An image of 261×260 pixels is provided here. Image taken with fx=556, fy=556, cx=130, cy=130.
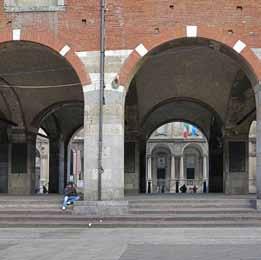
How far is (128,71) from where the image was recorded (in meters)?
19.8

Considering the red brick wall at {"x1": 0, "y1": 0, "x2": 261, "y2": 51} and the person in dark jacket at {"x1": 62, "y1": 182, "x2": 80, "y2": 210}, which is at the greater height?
the red brick wall at {"x1": 0, "y1": 0, "x2": 261, "y2": 51}

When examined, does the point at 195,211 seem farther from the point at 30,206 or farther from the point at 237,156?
the point at 237,156

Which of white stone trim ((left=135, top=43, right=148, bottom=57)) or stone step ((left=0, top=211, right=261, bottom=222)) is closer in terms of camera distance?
stone step ((left=0, top=211, right=261, bottom=222))

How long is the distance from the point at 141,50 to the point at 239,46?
344 centimetres

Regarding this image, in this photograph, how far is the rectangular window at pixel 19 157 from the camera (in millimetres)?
30656

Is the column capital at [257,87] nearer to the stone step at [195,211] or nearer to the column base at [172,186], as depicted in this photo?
the stone step at [195,211]

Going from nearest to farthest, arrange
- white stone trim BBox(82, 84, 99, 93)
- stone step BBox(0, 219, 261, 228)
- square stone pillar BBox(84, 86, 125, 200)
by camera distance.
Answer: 1. stone step BBox(0, 219, 261, 228)
2. square stone pillar BBox(84, 86, 125, 200)
3. white stone trim BBox(82, 84, 99, 93)

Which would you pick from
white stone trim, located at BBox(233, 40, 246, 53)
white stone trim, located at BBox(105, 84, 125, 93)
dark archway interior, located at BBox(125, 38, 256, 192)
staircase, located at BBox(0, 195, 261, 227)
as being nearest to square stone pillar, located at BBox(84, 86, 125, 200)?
white stone trim, located at BBox(105, 84, 125, 93)

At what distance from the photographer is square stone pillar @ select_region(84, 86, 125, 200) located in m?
19.5

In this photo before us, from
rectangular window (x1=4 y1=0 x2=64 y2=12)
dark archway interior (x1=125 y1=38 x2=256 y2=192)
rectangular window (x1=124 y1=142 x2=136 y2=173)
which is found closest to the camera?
rectangular window (x1=4 y1=0 x2=64 y2=12)

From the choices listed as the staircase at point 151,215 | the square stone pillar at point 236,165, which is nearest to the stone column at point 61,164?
the square stone pillar at point 236,165

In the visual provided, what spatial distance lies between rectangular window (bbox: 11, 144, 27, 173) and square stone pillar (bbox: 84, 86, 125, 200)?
11.9 m

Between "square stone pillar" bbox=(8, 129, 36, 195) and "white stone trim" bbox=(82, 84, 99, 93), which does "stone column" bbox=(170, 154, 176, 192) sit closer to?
"square stone pillar" bbox=(8, 129, 36, 195)

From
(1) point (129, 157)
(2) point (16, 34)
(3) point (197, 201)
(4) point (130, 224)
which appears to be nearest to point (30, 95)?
(1) point (129, 157)
